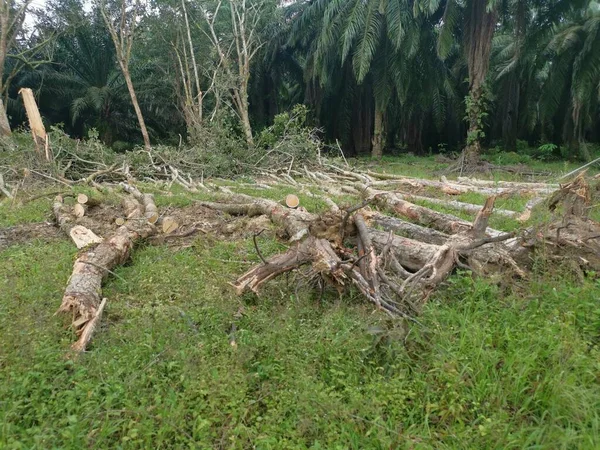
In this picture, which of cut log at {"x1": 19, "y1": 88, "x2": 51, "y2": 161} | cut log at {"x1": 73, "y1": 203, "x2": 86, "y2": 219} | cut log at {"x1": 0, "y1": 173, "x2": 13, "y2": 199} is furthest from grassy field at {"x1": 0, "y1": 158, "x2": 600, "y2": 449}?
cut log at {"x1": 19, "y1": 88, "x2": 51, "y2": 161}

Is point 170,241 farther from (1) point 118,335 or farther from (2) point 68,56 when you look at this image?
(2) point 68,56

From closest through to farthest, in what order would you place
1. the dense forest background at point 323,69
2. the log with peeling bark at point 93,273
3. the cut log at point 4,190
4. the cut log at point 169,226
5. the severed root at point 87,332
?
the severed root at point 87,332 → the log with peeling bark at point 93,273 → the cut log at point 169,226 → the cut log at point 4,190 → the dense forest background at point 323,69

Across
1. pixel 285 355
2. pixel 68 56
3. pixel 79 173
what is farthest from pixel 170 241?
pixel 68 56

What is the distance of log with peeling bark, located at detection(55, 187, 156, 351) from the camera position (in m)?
3.24

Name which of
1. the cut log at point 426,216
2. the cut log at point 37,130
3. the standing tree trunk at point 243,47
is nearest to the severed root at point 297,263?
the cut log at point 426,216

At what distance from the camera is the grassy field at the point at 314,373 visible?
2.18 metres

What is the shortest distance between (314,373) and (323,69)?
626 inches

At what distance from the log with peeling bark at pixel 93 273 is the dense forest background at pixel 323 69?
736 centimetres

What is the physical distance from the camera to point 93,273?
401cm

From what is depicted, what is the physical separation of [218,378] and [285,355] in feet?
1.53

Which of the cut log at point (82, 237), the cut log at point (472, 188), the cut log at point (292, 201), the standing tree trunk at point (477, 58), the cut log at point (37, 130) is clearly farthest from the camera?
the standing tree trunk at point (477, 58)

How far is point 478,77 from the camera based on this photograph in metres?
13.3

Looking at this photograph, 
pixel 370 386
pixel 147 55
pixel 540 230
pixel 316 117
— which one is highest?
pixel 147 55

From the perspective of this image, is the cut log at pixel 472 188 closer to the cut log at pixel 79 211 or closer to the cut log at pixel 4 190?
the cut log at pixel 79 211
